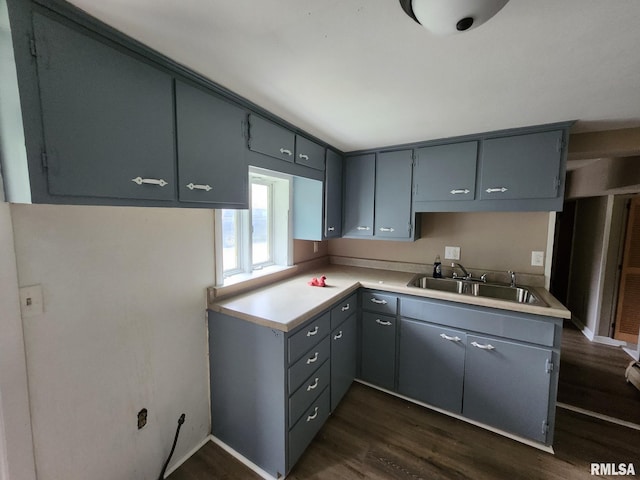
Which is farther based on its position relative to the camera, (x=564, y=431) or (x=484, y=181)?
(x=484, y=181)

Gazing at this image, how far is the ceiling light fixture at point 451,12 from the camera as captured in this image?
→ 0.68 m

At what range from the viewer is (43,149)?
796 mm

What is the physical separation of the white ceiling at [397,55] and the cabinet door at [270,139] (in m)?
0.11

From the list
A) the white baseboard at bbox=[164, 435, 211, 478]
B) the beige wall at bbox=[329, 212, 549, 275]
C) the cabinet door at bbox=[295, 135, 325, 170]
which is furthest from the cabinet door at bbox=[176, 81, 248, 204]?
the beige wall at bbox=[329, 212, 549, 275]

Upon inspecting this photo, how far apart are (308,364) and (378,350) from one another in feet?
2.81

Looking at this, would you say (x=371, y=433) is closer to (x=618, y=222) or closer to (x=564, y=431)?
(x=564, y=431)

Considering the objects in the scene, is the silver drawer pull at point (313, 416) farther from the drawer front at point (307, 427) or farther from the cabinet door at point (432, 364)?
the cabinet door at point (432, 364)

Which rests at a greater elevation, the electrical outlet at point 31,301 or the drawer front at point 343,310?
the electrical outlet at point 31,301

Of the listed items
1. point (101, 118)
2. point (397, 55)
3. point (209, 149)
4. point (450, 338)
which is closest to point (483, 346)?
point (450, 338)

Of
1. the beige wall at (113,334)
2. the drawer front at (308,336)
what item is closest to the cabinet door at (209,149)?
the beige wall at (113,334)

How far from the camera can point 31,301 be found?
0.99m

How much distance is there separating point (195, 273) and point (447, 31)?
5.39 ft

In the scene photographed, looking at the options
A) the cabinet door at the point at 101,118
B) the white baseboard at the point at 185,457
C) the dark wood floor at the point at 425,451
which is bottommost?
the dark wood floor at the point at 425,451

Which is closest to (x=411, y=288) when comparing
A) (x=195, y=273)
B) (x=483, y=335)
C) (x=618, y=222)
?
(x=483, y=335)
